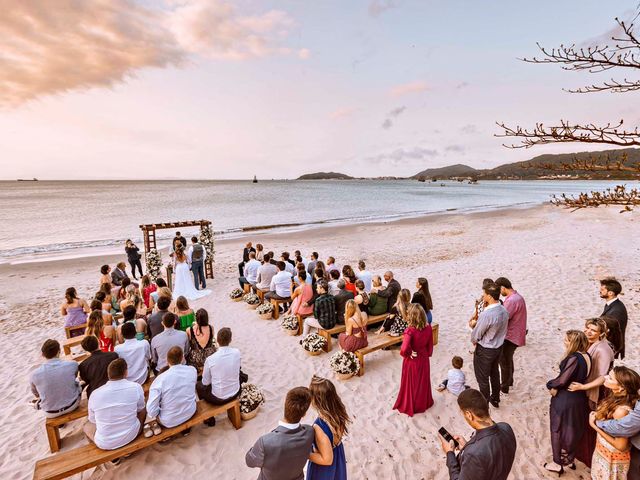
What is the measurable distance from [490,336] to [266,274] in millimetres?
6886

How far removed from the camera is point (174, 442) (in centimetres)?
475

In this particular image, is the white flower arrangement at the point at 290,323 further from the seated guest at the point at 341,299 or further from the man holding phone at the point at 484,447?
the man holding phone at the point at 484,447

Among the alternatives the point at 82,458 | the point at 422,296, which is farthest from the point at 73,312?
the point at 422,296

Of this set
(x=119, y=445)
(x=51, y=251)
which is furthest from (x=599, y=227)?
(x=51, y=251)

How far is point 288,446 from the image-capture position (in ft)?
8.99

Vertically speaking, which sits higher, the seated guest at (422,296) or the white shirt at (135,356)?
the seated guest at (422,296)

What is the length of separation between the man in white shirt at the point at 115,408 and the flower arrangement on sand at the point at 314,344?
3.59 meters

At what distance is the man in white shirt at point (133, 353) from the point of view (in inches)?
204

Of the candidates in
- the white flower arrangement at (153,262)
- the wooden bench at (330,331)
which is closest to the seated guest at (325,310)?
the wooden bench at (330,331)

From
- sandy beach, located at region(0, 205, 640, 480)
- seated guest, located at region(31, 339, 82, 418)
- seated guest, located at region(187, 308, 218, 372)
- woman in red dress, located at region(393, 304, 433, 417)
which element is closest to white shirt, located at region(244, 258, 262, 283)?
sandy beach, located at region(0, 205, 640, 480)

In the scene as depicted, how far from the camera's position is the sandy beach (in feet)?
14.4

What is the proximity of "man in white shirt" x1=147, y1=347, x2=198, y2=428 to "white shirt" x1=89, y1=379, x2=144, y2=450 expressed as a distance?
24 cm

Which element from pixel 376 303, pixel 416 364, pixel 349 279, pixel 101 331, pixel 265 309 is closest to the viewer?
pixel 416 364

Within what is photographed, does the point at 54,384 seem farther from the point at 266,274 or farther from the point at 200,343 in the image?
the point at 266,274
